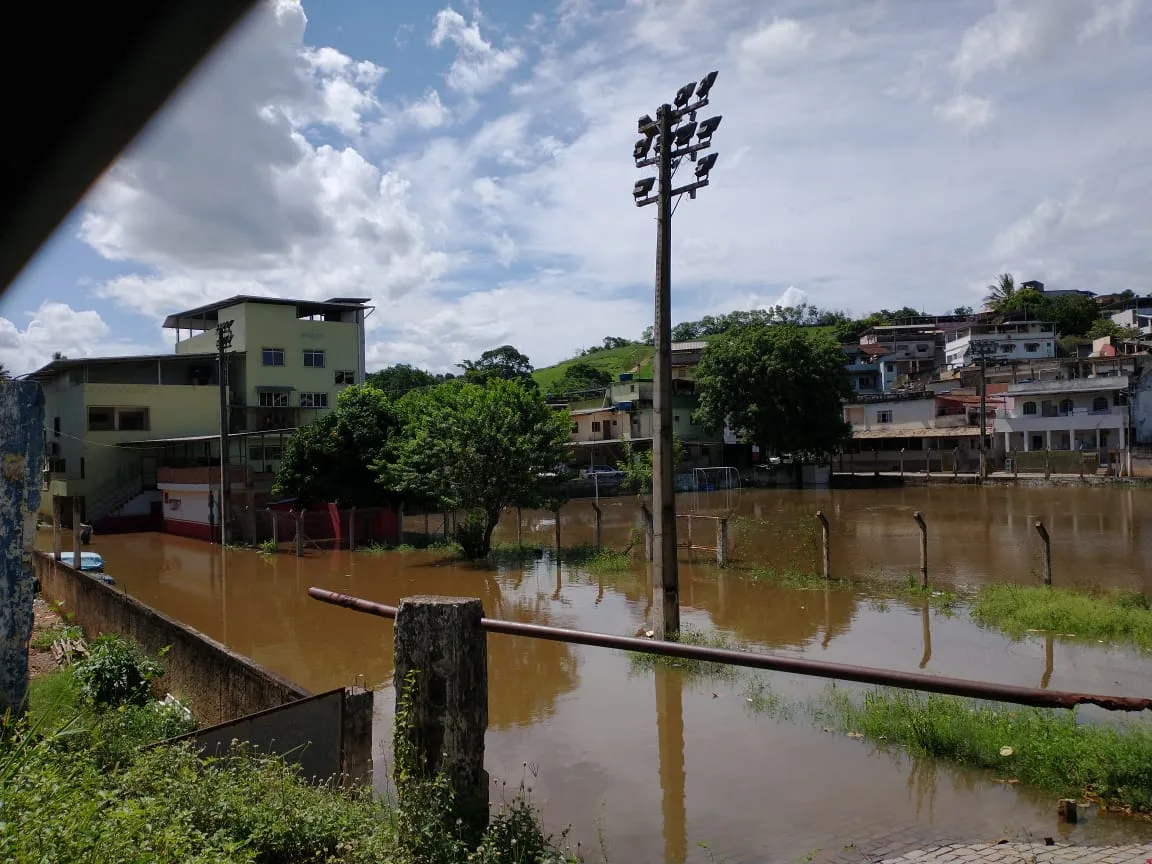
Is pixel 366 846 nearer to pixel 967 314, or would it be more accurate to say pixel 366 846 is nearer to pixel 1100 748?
pixel 1100 748

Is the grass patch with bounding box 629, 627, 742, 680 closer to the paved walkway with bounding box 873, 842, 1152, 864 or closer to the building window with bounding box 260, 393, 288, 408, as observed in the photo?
the paved walkway with bounding box 873, 842, 1152, 864

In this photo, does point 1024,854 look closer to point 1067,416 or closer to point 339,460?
point 339,460

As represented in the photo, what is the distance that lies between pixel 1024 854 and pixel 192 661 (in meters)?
7.92

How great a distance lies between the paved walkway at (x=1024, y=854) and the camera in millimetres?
5238

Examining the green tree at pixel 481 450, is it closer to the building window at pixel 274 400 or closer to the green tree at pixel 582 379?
the building window at pixel 274 400

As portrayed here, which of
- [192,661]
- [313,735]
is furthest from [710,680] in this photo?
[313,735]

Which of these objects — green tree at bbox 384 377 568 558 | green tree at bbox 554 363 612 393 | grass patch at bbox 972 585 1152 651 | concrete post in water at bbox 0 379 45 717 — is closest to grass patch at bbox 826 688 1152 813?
grass patch at bbox 972 585 1152 651

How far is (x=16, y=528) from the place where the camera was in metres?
7.32

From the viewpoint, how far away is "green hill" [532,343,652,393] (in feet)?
329

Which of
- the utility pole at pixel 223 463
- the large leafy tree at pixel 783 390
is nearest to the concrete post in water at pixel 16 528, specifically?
the utility pole at pixel 223 463

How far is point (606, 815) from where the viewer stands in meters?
7.24

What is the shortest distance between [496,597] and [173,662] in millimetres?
9735

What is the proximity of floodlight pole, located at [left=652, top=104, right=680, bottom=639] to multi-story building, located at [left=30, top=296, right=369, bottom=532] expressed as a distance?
22.4 metres

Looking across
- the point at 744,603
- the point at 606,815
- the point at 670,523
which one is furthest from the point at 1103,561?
the point at 606,815
